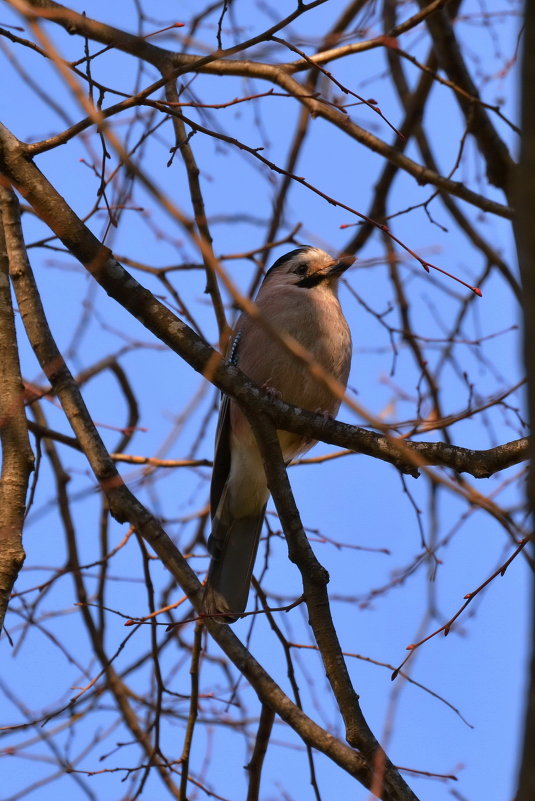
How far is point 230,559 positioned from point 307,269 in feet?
5.65

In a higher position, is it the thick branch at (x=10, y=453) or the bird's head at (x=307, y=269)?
the bird's head at (x=307, y=269)

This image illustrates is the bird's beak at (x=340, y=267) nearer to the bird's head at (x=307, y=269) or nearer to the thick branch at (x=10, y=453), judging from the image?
the bird's head at (x=307, y=269)

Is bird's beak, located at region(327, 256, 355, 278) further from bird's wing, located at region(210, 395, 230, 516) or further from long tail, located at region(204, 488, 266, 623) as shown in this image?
long tail, located at region(204, 488, 266, 623)

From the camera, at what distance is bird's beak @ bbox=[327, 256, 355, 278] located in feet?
17.5

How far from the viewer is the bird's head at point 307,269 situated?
536 cm

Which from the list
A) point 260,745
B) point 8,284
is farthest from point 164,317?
point 260,745

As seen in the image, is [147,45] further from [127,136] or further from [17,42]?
[17,42]

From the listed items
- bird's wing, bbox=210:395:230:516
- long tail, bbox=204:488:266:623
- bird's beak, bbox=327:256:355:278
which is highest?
bird's beak, bbox=327:256:355:278

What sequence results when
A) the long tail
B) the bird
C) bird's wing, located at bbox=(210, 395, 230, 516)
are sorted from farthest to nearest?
bird's wing, located at bbox=(210, 395, 230, 516) < the bird < the long tail

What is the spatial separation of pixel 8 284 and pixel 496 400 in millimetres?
2180

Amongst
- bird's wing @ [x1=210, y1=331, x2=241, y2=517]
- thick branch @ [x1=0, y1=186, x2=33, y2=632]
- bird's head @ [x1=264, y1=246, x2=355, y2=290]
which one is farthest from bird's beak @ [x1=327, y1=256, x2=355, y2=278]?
thick branch @ [x1=0, y1=186, x2=33, y2=632]

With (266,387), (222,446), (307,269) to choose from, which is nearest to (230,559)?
(222,446)

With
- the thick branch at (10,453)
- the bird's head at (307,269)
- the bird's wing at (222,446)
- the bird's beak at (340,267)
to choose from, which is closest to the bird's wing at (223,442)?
the bird's wing at (222,446)

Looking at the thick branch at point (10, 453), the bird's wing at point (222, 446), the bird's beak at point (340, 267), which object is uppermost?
the bird's beak at point (340, 267)
